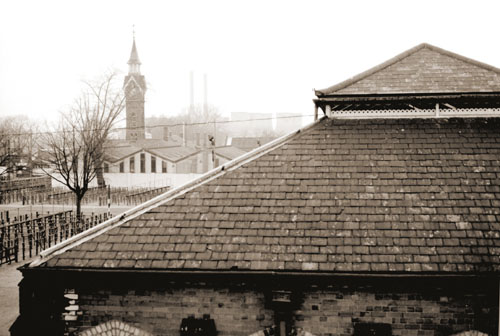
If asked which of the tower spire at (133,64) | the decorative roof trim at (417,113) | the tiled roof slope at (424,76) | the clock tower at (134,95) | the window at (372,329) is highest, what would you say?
the tower spire at (133,64)

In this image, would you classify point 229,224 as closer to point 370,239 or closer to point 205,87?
point 370,239

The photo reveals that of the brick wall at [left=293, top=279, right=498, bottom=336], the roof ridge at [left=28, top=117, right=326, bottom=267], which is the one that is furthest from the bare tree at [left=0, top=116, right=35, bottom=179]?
the brick wall at [left=293, top=279, right=498, bottom=336]

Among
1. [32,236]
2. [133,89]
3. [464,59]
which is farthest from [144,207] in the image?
[133,89]

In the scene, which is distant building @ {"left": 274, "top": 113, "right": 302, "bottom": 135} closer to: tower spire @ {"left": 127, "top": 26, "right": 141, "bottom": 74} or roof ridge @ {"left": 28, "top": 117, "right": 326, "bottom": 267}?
tower spire @ {"left": 127, "top": 26, "right": 141, "bottom": 74}

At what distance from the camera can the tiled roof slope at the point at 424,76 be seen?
9.50 m

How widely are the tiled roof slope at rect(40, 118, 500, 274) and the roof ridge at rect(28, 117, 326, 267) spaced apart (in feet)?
0.46

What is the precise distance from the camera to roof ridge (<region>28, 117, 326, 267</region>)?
24.8 feet

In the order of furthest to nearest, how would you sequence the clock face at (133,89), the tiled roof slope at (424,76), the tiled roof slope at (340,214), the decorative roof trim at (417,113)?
the clock face at (133,89) → the tiled roof slope at (424,76) → the decorative roof trim at (417,113) → the tiled roof slope at (340,214)

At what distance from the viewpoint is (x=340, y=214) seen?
7559 mm

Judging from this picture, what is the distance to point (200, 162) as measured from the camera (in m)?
49.2

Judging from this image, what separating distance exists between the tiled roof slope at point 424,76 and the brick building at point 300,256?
149 cm

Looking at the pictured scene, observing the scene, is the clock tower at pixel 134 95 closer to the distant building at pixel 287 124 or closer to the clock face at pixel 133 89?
the clock face at pixel 133 89

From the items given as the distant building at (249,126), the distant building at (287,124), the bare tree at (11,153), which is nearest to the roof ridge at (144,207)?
the bare tree at (11,153)

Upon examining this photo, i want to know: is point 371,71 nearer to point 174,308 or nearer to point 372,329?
point 372,329
